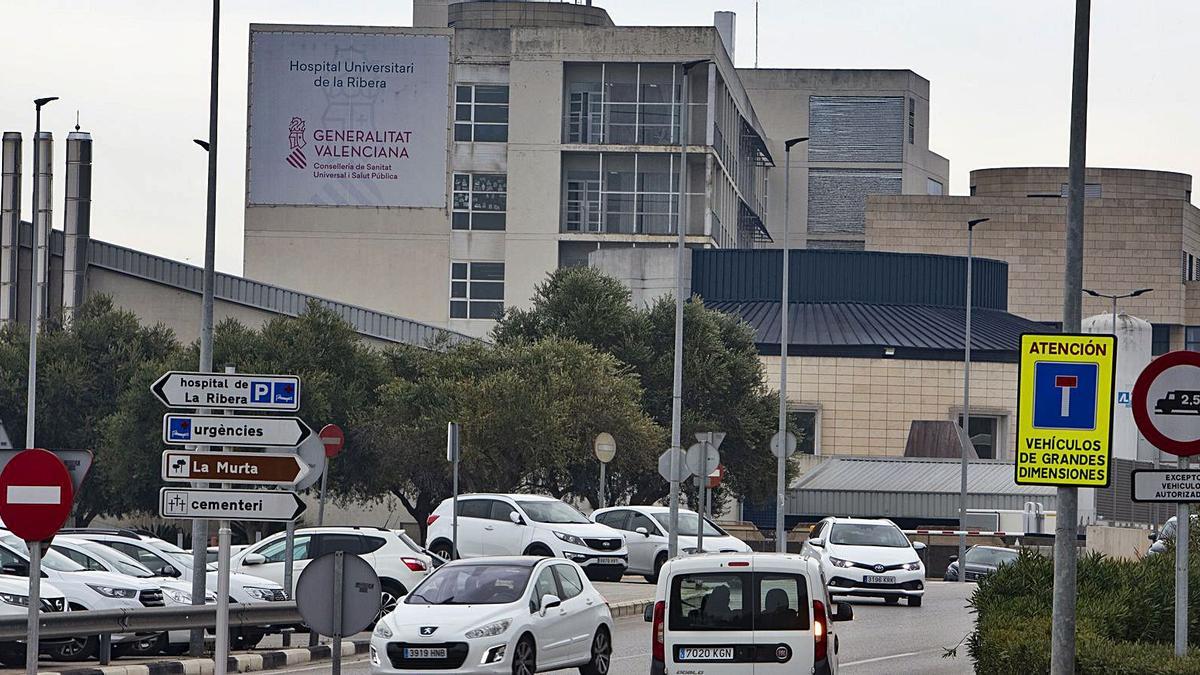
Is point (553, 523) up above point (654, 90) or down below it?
below

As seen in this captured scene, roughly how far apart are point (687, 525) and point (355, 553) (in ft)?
36.3

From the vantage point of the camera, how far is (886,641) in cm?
2655

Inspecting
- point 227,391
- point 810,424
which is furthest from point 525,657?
point 810,424

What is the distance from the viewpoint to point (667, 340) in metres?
62.4

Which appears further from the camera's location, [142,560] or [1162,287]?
[1162,287]

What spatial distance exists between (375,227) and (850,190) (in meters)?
42.3

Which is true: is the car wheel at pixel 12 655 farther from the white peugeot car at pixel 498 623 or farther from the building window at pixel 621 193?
the building window at pixel 621 193

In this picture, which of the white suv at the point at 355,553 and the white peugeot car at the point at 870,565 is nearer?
the white suv at the point at 355,553

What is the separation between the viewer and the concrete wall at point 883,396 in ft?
275

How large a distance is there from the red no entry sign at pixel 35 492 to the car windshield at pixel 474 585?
276 inches

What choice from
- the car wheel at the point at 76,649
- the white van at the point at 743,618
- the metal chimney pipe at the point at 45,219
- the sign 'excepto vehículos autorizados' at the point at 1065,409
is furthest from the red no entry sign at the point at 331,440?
the metal chimney pipe at the point at 45,219

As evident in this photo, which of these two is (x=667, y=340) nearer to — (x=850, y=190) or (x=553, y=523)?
(x=553, y=523)

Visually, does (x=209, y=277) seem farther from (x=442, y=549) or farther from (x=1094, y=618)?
(x=442, y=549)

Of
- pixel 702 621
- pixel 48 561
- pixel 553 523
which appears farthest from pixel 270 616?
pixel 553 523
